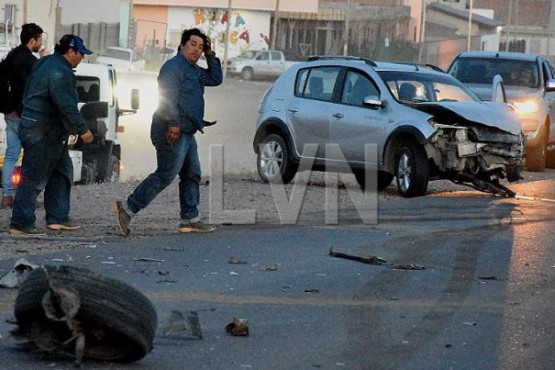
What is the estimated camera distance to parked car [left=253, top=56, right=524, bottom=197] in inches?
656

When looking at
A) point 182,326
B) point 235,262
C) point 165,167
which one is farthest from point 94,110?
point 182,326

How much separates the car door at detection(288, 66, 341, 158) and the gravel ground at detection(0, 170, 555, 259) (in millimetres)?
646

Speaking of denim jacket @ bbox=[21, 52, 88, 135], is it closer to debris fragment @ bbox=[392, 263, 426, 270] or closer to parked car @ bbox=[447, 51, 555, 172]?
debris fragment @ bbox=[392, 263, 426, 270]

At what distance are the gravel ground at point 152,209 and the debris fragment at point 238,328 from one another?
3108 millimetres

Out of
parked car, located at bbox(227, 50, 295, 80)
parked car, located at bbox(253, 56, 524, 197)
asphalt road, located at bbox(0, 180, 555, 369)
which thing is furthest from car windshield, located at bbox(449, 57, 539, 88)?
parked car, located at bbox(227, 50, 295, 80)

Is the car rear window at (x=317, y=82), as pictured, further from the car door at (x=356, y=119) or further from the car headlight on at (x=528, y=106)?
the car headlight on at (x=528, y=106)

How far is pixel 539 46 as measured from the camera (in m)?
111

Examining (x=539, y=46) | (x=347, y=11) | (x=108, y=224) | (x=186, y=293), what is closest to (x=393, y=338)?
(x=186, y=293)

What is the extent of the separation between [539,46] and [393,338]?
105m

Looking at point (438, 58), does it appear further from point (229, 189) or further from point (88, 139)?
point (88, 139)

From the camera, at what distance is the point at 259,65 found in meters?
72.0

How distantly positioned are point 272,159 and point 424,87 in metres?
2.22

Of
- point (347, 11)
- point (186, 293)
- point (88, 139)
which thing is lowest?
point (186, 293)

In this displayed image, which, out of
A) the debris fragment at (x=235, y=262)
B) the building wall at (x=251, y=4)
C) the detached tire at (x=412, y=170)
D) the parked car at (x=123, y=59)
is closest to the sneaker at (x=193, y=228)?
the debris fragment at (x=235, y=262)
